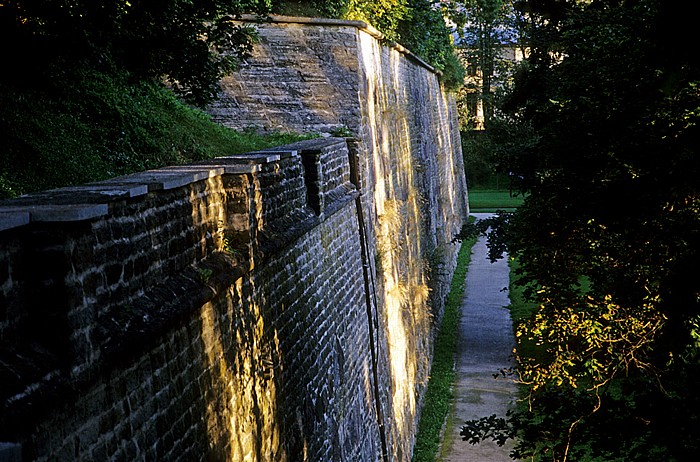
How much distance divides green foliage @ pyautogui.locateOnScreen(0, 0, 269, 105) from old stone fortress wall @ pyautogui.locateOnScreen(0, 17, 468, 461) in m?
1.71

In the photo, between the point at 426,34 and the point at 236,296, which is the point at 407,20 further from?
the point at 236,296

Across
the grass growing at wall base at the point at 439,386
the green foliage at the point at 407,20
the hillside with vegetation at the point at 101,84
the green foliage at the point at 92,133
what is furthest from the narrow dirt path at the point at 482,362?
the green foliage at the point at 407,20

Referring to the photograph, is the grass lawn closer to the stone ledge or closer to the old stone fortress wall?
the old stone fortress wall

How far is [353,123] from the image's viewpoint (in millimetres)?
13625

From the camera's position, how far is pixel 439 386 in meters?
17.6

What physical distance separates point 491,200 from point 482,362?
98.4 feet

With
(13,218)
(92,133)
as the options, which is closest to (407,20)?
(92,133)

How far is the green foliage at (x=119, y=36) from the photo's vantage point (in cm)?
748

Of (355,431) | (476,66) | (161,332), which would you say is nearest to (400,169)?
(355,431)

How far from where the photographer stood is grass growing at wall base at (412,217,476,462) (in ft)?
48.0

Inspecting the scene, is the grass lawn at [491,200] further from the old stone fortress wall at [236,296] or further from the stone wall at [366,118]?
the old stone fortress wall at [236,296]

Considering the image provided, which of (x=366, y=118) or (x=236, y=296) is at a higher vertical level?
(x=366, y=118)

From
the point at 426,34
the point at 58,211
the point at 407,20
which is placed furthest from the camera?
the point at 426,34

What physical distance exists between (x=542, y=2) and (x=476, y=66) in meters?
39.3
